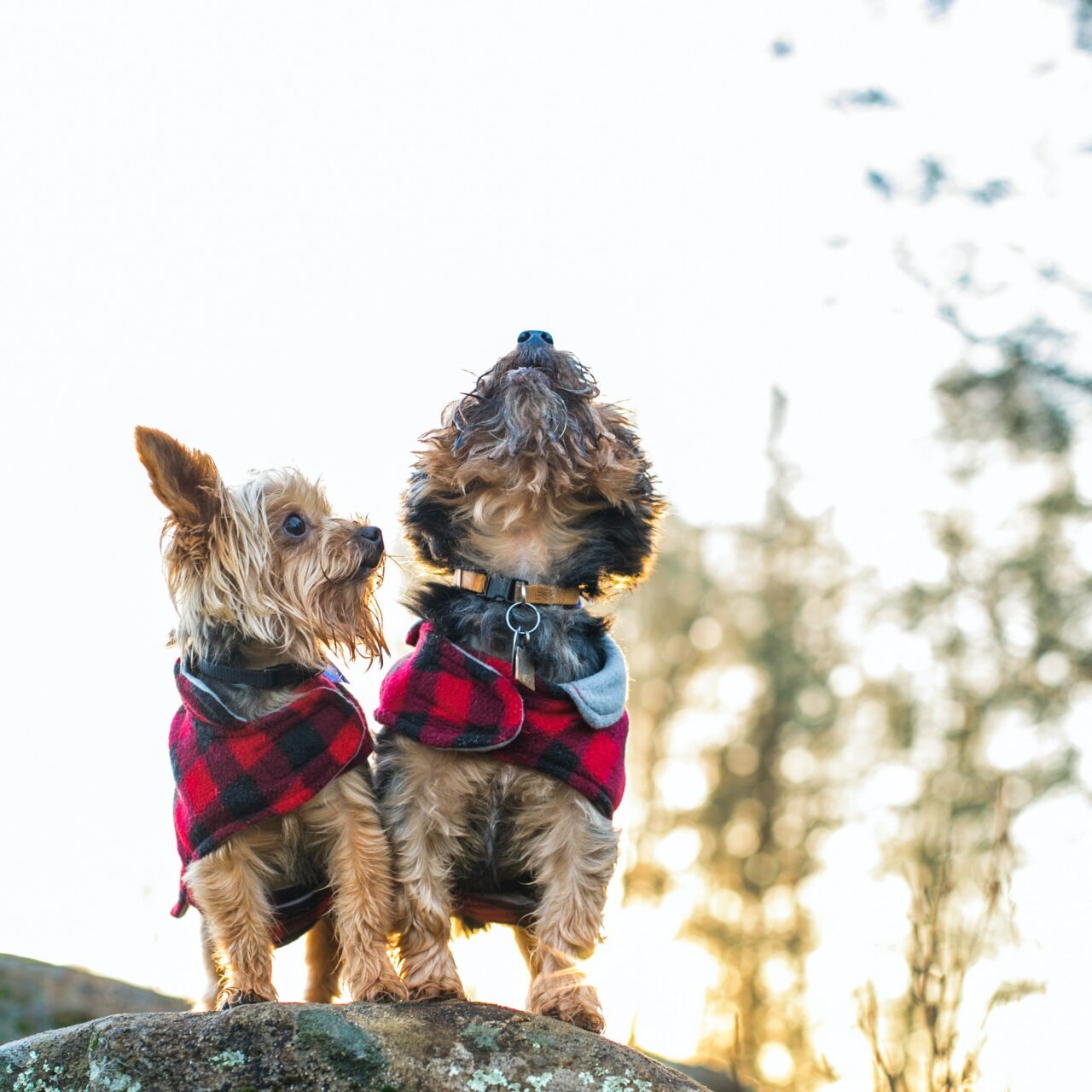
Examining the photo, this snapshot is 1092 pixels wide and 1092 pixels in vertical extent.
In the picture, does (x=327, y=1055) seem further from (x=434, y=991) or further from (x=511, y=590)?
(x=511, y=590)

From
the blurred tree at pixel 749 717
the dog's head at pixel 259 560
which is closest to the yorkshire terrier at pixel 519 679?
the dog's head at pixel 259 560

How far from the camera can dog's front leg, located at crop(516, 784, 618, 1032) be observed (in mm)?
5258

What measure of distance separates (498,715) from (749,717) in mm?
14705

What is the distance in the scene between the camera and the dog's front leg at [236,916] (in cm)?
511

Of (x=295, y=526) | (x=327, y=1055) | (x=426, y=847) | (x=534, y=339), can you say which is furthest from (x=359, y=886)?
(x=534, y=339)

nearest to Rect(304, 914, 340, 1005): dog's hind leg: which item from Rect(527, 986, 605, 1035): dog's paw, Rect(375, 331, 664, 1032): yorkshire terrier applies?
Rect(375, 331, 664, 1032): yorkshire terrier

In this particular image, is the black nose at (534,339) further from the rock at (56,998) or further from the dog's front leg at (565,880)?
the rock at (56,998)

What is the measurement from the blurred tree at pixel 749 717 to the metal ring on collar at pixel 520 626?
42.4 ft

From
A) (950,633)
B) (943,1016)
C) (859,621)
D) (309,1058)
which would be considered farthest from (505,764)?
(859,621)

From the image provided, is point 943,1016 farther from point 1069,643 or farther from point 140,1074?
point 1069,643

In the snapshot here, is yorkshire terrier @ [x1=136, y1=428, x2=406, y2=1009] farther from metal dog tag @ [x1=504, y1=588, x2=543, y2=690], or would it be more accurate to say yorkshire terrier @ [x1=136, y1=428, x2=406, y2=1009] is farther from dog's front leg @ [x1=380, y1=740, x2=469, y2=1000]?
metal dog tag @ [x1=504, y1=588, x2=543, y2=690]

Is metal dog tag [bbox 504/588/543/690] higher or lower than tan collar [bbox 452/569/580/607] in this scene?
lower

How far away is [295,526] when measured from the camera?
5.59 metres

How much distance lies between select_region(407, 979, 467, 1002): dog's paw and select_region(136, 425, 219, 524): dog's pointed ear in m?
2.06
